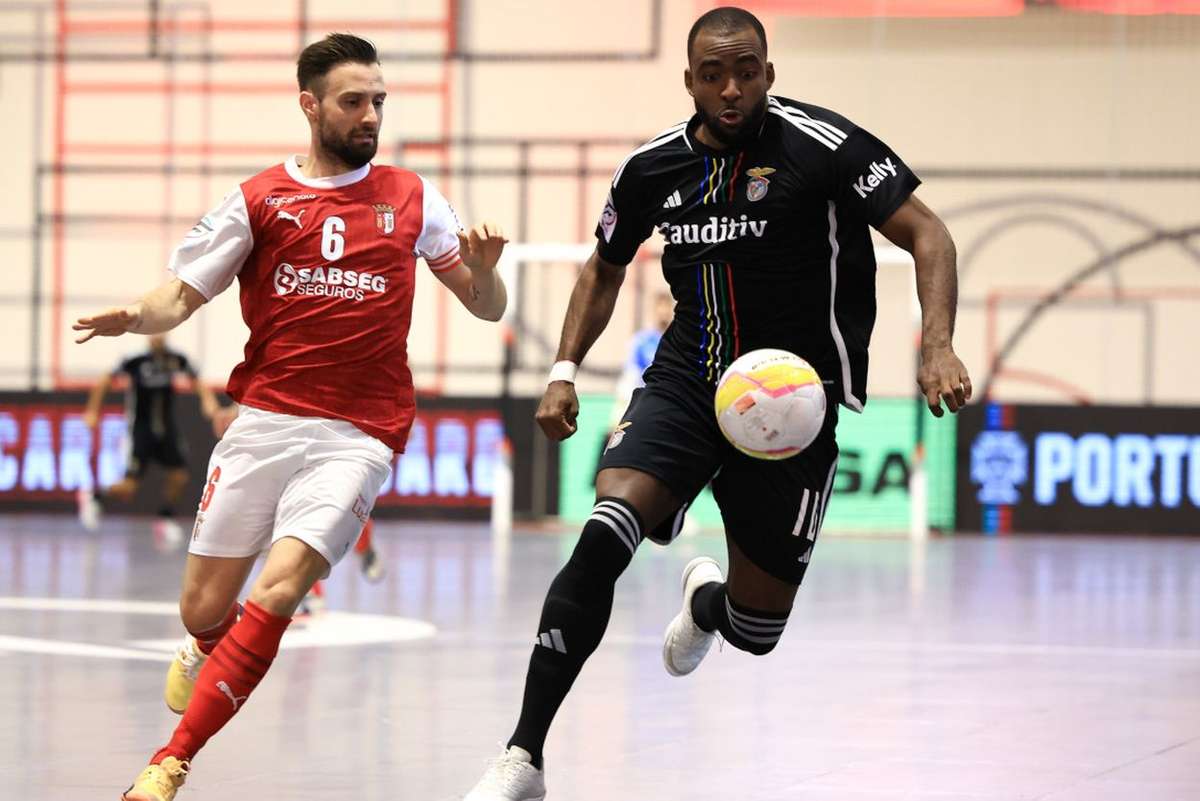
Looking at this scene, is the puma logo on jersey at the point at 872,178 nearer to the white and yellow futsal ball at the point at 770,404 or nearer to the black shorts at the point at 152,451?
the white and yellow futsal ball at the point at 770,404

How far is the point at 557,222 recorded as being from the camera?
2209 cm

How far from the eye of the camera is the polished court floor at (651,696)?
20.7 feet

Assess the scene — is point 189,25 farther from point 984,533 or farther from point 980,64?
point 984,533

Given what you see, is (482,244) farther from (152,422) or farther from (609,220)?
(152,422)

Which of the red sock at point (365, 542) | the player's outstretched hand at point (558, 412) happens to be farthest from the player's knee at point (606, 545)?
the red sock at point (365, 542)

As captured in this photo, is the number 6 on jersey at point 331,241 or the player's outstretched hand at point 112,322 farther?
the number 6 on jersey at point 331,241

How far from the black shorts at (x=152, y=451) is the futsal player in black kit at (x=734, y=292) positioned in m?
13.7

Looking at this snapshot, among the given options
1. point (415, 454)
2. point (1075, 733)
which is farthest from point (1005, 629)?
point (415, 454)

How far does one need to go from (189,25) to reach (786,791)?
59.7 feet

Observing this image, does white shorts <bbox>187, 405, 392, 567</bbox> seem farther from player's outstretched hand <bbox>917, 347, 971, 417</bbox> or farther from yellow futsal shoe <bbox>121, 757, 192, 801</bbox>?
player's outstretched hand <bbox>917, 347, 971, 417</bbox>

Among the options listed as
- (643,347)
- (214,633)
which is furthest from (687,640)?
(643,347)

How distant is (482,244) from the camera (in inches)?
244

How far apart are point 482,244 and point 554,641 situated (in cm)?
127

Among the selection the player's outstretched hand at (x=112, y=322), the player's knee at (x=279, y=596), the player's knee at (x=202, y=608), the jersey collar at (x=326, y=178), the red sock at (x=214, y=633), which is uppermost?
the jersey collar at (x=326, y=178)
